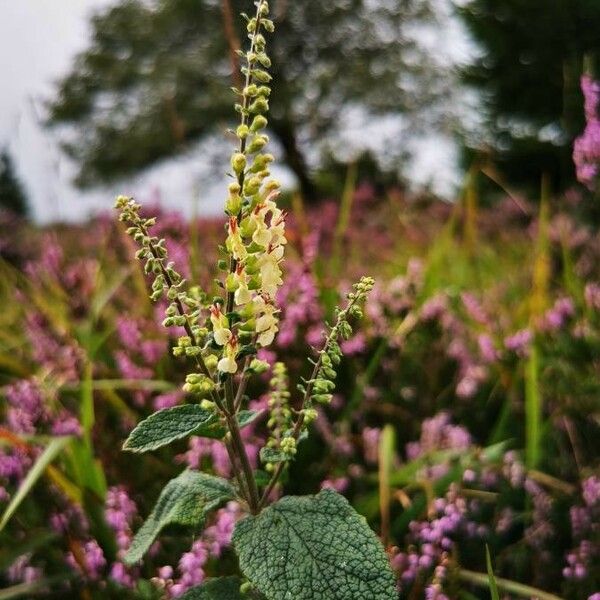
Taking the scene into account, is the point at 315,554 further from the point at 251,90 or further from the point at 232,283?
the point at 251,90

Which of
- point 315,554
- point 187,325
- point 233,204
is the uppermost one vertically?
point 233,204

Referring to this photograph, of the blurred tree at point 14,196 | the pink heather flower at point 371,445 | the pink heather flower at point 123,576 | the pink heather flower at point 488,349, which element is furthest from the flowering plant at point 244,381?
the blurred tree at point 14,196

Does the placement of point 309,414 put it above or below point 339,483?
above

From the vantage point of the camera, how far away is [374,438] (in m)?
1.81

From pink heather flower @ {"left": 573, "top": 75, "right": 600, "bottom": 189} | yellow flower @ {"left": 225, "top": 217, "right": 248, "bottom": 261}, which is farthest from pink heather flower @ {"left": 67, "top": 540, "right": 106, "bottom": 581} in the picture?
pink heather flower @ {"left": 573, "top": 75, "right": 600, "bottom": 189}

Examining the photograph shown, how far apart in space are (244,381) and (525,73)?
1072cm

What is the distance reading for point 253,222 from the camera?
2.65 feet

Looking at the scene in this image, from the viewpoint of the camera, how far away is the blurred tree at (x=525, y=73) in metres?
10.2

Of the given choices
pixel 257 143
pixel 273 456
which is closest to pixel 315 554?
pixel 273 456

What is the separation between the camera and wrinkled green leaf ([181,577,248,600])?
90 centimetres

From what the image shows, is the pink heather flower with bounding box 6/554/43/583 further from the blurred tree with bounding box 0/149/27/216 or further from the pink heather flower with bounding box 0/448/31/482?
the blurred tree with bounding box 0/149/27/216

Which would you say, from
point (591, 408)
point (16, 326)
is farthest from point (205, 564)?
point (16, 326)

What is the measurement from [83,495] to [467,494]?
80cm

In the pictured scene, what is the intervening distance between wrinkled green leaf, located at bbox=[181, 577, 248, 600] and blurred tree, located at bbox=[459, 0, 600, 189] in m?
9.87
